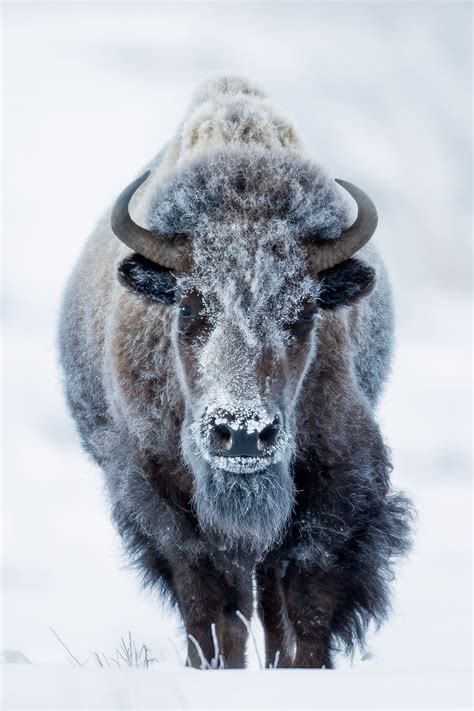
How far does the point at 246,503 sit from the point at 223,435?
550mm

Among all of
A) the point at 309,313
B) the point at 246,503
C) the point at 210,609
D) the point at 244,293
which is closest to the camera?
the point at 244,293

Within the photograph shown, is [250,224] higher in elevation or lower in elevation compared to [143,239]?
higher

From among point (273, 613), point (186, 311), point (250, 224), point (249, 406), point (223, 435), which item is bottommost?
point (273, 613)

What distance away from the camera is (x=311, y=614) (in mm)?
5531

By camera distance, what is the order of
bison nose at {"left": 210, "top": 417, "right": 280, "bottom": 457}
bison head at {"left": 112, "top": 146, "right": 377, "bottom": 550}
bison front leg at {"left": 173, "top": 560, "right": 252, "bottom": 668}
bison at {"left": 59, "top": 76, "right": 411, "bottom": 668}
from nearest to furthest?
bison nose at {"left": 210, "top": 417, "right": 280, "bottom": 457}
bison head at {"left": 112, "top": 146, "right": 377, "bottom": 550}
bison at {"left": 59, "top": 76, "right": 411, "bottom": 668}
bison front leg at {"left": 173, "top": 560, "right": 252, "bottom": 668}

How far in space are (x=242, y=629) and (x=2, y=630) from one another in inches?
158

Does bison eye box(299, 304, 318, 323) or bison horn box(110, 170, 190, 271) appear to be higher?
bison horn box(110, 170, 190, 271)

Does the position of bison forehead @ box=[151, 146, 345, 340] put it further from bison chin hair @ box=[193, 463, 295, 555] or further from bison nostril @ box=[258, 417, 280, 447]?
bison chin hair @ box=[193, 463, 295, 555]

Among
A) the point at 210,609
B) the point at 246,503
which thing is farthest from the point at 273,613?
the point at 246,503

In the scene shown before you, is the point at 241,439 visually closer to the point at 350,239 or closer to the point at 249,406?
the point at 249,406

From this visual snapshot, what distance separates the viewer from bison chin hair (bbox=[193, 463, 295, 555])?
5168mm

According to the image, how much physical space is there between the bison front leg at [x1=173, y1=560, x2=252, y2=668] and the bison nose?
1.16 m

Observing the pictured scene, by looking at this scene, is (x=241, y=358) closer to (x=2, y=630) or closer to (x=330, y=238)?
(x=330, y=238)

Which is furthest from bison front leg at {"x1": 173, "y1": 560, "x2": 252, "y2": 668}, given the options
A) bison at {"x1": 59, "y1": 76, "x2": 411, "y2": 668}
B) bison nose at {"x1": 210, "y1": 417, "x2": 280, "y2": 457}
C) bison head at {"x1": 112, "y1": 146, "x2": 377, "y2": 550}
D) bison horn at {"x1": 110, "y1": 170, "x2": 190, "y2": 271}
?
bison horn at {"x1": 110, "y1": 170, "x2": 190, "y2": 271}
